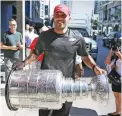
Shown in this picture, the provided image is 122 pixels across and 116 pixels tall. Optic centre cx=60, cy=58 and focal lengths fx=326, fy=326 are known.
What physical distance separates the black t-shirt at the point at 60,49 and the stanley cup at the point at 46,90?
0.65 meters

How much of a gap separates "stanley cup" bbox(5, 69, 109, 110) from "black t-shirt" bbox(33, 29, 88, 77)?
651 millimetres

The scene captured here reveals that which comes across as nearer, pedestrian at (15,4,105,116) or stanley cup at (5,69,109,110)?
stanley cup at (5,69,109,110)

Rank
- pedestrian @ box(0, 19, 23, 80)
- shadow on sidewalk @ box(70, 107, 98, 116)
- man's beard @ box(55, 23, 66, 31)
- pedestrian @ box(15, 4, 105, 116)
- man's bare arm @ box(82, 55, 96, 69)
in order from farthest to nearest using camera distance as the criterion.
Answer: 1. pedestrian @ box(0, 19, 23, 80)
2. shadow on sidewalk @ box(70, 107, 98, 116)
3. man's bare arm @ box(82, 55, 96, 69)
4. pedestrian @ box(15, 4, 105, 116)
5. man's beard @ box(55, 23, 66, 31)

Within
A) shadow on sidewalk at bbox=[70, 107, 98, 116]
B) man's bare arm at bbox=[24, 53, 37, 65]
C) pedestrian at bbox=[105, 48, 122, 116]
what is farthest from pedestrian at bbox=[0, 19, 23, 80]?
man's bare arm at bbox=[24, 53, 37, 65]

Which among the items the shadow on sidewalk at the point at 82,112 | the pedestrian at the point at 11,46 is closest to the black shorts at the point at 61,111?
the shadow on sidewalk at the point at 82,112

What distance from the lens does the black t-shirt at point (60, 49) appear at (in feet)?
9.28

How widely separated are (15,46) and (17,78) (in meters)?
4.77

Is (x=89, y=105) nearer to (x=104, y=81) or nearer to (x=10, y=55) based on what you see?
(x=10, y=55)

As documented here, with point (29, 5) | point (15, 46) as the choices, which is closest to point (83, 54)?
point (15, 46)

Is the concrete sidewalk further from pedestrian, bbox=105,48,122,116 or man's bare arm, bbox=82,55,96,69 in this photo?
man's bare arm, bbox=82,55,96,69

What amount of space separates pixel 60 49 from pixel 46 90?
0.80 metres

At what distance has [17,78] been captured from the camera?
7.02 ft

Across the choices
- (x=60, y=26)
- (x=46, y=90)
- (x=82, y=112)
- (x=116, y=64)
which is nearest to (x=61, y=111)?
(x=60, y=26)

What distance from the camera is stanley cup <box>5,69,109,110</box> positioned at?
208 centimetres
